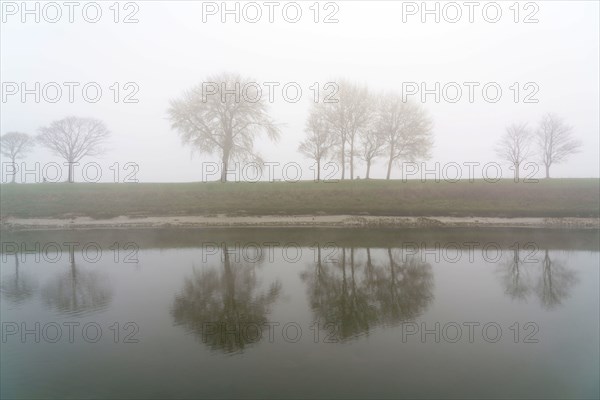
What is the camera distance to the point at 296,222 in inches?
1170

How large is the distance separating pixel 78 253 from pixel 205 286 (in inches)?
372

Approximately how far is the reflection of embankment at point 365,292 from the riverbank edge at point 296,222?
12.8 m

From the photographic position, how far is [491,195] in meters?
34.9

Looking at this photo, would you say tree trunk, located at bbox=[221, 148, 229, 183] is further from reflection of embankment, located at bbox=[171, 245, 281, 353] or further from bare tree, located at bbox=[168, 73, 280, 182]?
reflection of embankment, located at bbox=[171, 245, 281, 353]

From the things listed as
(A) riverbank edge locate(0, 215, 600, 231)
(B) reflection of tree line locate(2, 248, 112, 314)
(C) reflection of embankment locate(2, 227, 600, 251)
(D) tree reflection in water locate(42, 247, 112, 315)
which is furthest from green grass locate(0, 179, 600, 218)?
(D) tree reflection in water locate(42, 247, 112, 315)

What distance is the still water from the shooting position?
654cm

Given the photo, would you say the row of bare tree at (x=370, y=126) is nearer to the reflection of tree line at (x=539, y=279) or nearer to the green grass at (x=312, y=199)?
the green grass at (x=312, y=199)

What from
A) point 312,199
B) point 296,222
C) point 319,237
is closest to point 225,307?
point 319,237

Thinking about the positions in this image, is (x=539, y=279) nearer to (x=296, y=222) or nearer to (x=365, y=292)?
(x=365, y=292)

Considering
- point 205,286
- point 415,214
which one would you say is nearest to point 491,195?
point 415,214

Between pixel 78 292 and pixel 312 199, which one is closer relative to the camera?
pixel 78 292

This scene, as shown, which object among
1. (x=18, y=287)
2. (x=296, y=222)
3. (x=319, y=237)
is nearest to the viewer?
(x=18, y=287)

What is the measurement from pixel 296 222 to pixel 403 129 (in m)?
21.1

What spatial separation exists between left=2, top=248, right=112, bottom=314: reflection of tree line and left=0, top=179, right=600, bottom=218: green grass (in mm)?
18208
